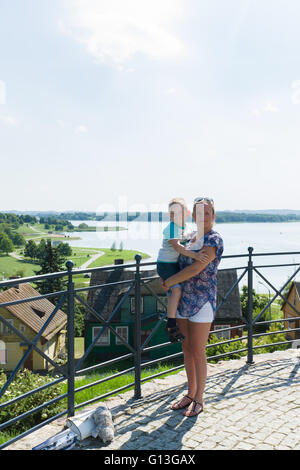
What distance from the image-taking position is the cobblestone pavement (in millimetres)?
2898

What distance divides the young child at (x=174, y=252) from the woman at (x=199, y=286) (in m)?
0.06

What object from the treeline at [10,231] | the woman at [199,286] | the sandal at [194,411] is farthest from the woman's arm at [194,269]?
the treeline at [10,231]

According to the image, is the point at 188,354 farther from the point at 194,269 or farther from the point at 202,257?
the point at 202,257

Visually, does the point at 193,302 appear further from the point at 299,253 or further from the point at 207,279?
the point at 299,253

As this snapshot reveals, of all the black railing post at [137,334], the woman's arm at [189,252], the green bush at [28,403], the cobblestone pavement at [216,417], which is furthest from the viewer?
the green bush at [28,403]

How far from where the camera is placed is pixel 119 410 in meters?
3.53

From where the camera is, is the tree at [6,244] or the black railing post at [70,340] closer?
the black railing post at [70,340]

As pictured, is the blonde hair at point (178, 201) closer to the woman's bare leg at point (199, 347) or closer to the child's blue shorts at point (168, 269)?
the child's blue shorts at point (168, 269)

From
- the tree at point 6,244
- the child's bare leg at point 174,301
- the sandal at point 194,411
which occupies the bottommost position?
the tree at point 6,244

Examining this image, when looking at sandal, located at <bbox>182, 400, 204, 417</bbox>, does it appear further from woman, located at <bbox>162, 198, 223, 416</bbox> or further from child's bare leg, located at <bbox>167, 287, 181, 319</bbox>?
child's bare leg, located at <bbox>167, 287, 181, 319</bbox>

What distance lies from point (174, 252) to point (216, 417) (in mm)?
1523

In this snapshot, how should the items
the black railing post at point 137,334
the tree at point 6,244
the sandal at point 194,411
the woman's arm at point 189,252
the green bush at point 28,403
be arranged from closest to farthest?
1. the woman's arm at point 189,252
2. the sandal at point 194,411
3. the black railing post at point 137,334
4. the green bush at point 28,403
5. the tree at point 6,244

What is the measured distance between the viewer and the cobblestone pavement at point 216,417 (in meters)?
2.90
